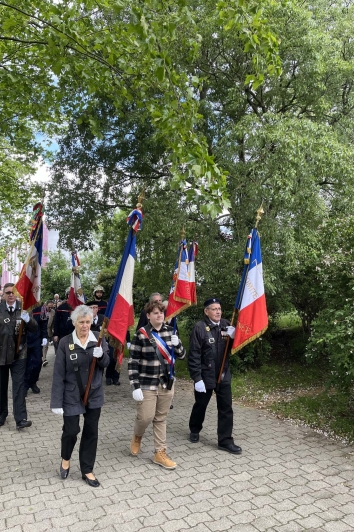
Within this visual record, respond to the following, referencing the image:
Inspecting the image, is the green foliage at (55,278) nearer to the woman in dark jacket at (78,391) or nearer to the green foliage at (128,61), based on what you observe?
the green foliage at (128,61)

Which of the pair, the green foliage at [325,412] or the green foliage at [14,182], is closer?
the green foliage at [325,412]

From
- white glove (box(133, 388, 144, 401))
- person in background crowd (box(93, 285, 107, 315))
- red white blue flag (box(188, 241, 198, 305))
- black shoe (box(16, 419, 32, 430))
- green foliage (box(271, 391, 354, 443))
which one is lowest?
black shoe (box(16, 419, 32, 430))

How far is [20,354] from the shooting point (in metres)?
6.10

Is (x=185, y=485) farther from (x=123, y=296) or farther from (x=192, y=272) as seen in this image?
(x=192, y=272)

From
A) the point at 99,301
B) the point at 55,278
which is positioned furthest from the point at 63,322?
the point at 55,278

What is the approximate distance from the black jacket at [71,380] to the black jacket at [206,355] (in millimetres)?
1311

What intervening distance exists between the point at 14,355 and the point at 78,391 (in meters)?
2.03

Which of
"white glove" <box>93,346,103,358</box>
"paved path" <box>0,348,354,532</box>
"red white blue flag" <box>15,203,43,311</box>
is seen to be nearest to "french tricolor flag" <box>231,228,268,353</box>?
"paved path" <box>0,348,354,532</box>

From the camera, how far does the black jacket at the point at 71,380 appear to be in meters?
4.41

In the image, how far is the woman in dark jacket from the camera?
174 inches

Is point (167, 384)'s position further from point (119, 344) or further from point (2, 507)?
point (2, 507)

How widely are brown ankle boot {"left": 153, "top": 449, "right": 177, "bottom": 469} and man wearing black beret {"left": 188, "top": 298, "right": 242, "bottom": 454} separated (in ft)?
2.76

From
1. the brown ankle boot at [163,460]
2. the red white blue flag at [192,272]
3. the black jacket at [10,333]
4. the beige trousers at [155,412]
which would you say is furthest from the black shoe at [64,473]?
the red white blue flag at [192,272]

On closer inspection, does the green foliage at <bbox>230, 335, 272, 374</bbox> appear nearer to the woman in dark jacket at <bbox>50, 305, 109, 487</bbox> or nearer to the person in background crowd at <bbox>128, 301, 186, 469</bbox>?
the person in background crowd at <bbox>128, 301, 186, 469</bbox>
